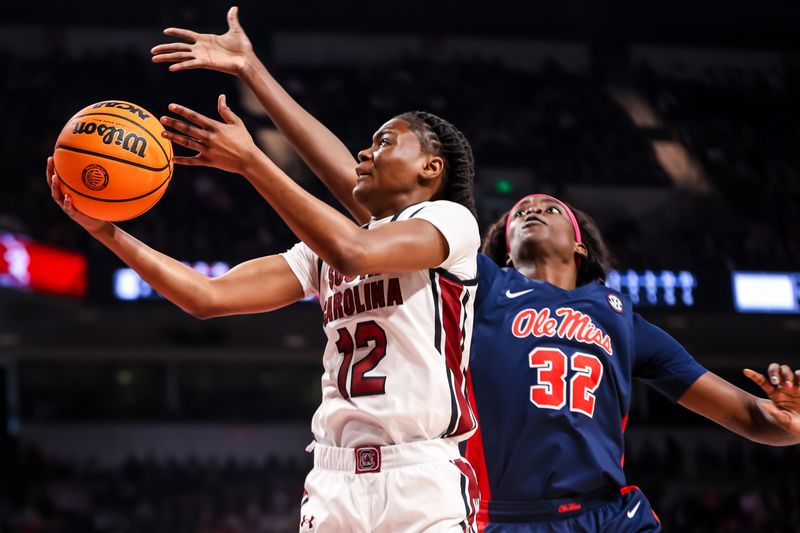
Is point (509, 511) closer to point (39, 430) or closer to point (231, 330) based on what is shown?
point (231, 330)

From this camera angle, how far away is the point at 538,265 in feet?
13.2

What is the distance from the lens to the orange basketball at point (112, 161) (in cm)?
288

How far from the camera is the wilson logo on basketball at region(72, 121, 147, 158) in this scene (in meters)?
2.95

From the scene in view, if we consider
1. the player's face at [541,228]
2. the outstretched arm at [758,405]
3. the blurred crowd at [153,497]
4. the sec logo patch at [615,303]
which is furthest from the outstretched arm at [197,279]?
the blurred crowd at [153,497]

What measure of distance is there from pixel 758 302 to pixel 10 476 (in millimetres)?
12010

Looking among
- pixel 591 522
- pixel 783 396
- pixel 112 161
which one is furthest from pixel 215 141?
pixel 783 396

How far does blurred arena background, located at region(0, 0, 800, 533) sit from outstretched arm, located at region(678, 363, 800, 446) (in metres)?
9.85

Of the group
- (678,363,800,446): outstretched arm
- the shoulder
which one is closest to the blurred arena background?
(678,363,800,446): outstretched arm

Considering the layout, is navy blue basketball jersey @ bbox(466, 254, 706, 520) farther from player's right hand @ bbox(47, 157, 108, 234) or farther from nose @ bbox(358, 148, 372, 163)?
player's right hand @ bbox(47, 157, 108, 234)

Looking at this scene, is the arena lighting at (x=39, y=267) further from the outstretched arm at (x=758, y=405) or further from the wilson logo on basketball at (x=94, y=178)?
the outstretched arm at (x=758, y=405)

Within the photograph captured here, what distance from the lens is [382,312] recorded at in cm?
277

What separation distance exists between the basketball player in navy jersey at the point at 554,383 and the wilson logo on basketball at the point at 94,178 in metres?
0.60

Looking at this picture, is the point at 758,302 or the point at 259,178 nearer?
the point at 259,178

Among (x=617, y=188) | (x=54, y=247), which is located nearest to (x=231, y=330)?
(x=54, y=247)
